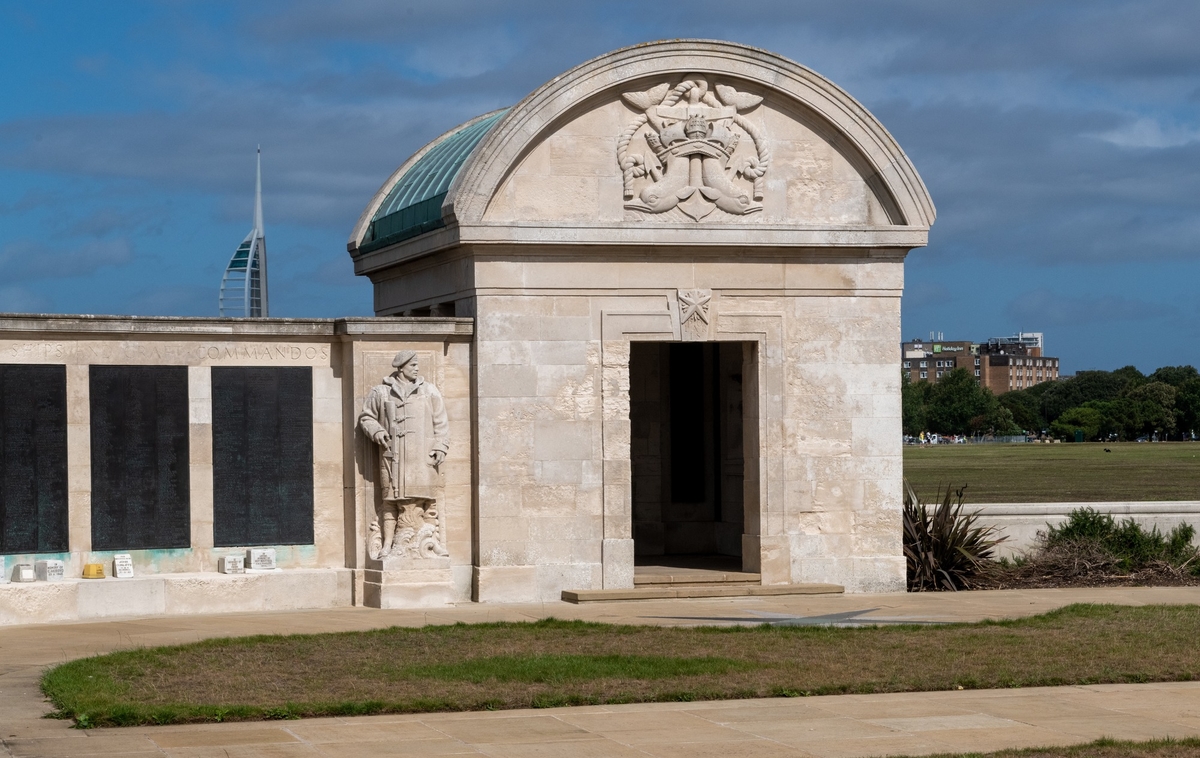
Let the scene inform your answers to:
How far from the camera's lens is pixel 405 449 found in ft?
59.5

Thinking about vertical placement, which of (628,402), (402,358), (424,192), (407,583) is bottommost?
(407,583)

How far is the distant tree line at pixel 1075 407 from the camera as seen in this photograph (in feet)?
513

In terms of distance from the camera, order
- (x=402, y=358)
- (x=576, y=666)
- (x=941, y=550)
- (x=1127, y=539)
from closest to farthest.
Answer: (x=576, y=666)
(x=402, y=358)
(x=941, y=550)
(x=1127, y=539)

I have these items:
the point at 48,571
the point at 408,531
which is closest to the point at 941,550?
the point at 408,531

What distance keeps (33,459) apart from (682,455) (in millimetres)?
9249

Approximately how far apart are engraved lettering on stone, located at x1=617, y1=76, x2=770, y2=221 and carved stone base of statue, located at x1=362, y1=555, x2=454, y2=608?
15.7ft

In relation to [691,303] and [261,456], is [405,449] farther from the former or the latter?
[691,303]

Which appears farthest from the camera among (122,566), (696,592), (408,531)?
(696,592)

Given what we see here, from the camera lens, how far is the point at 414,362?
719 inches

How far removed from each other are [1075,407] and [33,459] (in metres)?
167

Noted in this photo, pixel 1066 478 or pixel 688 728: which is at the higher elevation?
pixel 688 728

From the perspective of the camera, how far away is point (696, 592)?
19.2m

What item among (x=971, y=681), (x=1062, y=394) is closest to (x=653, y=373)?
(x=971, y=681)

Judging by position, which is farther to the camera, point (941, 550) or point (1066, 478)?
point (1066, 478)
